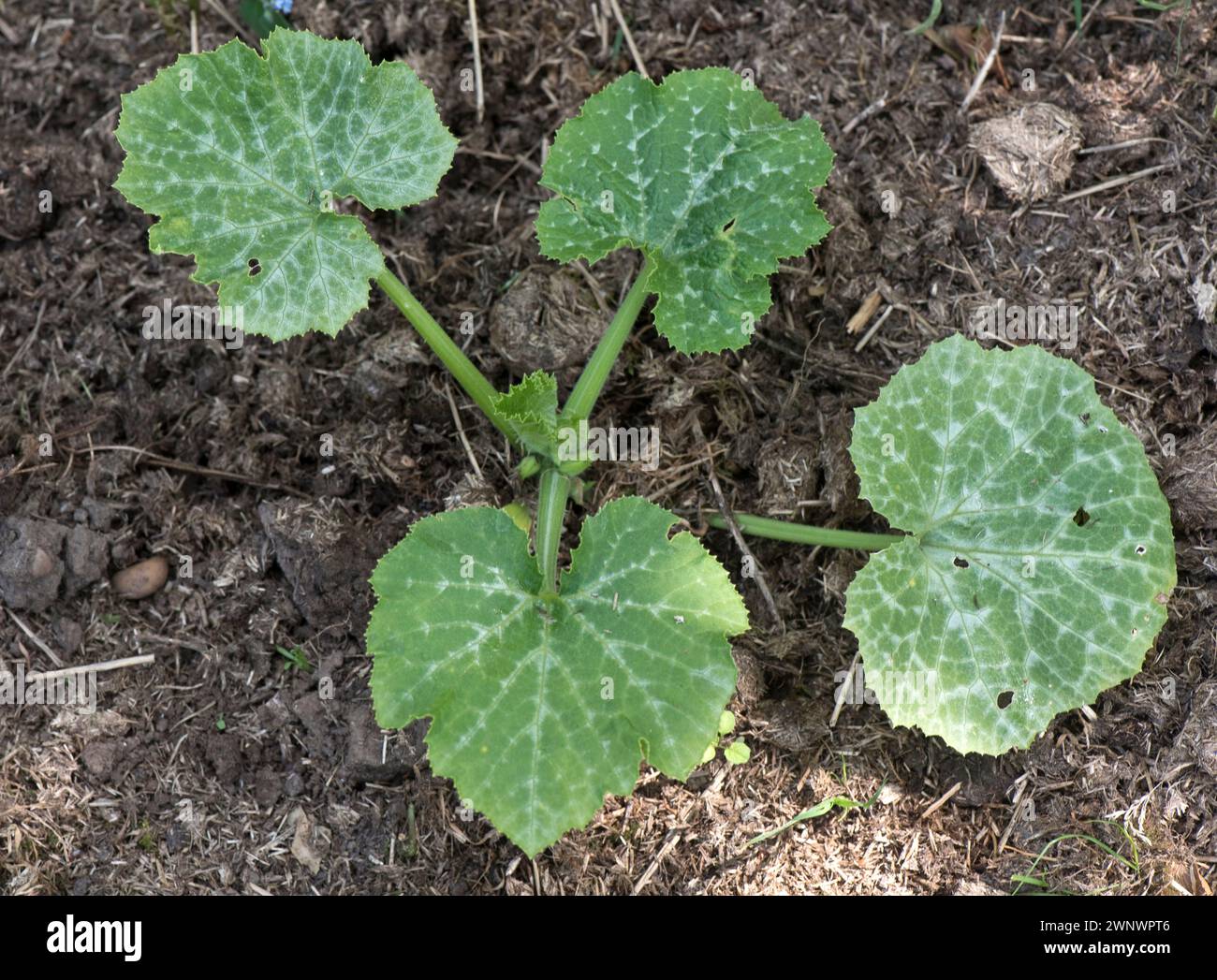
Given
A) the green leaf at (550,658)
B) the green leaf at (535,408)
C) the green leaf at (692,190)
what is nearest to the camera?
the green leaf at (550,658)

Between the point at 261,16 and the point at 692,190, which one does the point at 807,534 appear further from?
the point at 261,16

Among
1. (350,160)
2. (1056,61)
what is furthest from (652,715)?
(1056,61)

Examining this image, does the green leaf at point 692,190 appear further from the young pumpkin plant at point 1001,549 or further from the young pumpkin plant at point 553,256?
the young pumpkin plant at point 1001,549

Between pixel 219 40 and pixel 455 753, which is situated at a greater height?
pixel 219 40

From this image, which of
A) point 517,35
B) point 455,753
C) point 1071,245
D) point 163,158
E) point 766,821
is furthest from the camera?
point 517,35

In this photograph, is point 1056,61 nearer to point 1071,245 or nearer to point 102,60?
point 1071,245

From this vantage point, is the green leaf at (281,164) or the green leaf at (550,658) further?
the green leaf at (281,164)

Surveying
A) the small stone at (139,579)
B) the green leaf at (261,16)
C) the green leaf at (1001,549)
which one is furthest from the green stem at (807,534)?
the green leaf at (261,16)
